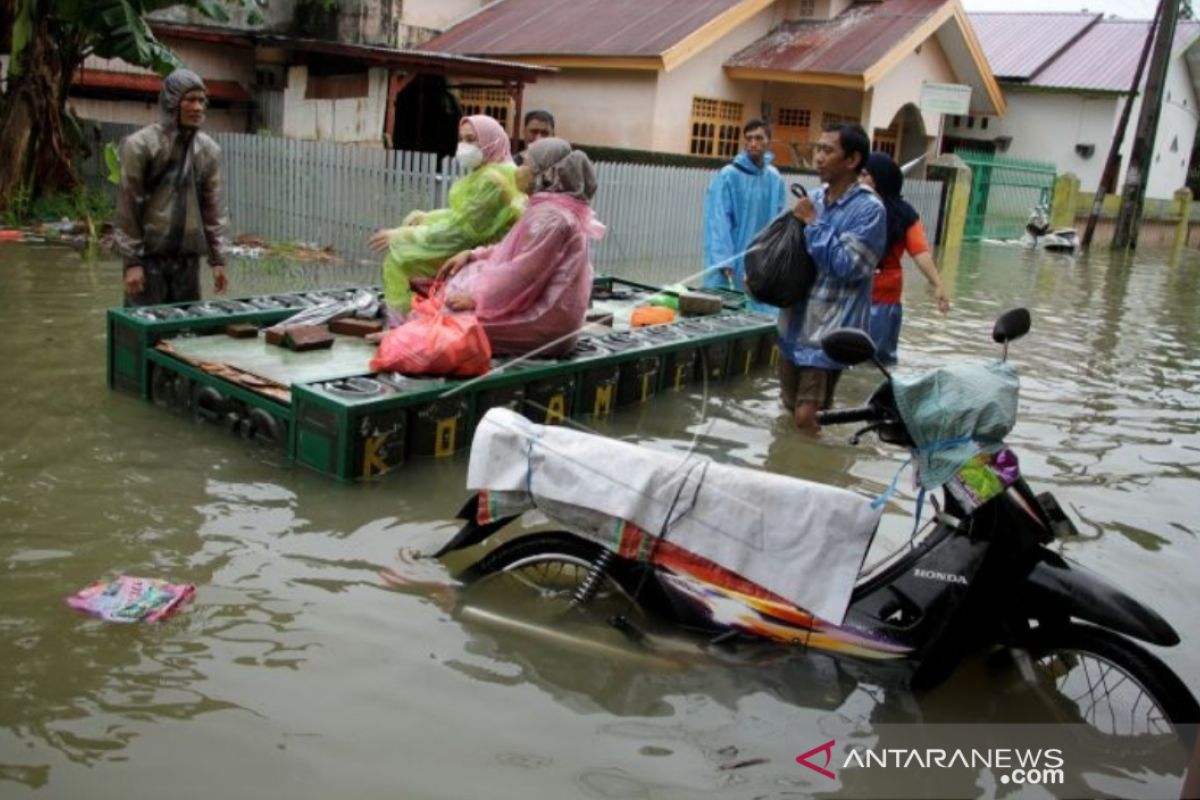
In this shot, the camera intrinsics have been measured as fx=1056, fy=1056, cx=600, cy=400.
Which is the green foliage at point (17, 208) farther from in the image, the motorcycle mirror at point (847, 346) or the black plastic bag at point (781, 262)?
the motorcycle mirror at point (847, 346)

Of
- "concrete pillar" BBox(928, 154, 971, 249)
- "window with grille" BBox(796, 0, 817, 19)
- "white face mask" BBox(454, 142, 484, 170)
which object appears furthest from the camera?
"window with grille" BBox(796, 0, 817, 19)

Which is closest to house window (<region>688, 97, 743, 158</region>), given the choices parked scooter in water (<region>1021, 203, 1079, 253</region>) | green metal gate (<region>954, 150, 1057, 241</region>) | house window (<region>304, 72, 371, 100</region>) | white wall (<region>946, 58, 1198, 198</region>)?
green metal gate (<region>954, 150, 1057, 241</region>)

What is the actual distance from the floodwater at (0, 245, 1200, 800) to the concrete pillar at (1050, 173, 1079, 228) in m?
19.7

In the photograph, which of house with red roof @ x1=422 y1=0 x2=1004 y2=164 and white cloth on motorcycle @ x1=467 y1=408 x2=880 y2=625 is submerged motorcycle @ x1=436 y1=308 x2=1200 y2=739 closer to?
white cloth on motorcycle @ x1=467 y1=408 x2=880 y2=625

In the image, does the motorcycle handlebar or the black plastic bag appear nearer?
the motorcycle handlebar

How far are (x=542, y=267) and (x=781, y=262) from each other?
1.40m

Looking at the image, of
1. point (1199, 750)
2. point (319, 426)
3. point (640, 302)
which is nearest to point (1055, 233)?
point (640, 302)

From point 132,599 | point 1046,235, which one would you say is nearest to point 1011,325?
point 132,599

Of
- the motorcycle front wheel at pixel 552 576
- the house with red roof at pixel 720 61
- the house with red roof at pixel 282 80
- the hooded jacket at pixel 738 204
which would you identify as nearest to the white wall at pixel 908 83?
the house with red roof at pixel 720 61

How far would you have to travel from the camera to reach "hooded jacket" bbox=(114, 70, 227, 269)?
237 inches

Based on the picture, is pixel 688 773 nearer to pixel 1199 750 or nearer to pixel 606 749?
pixel 606 749

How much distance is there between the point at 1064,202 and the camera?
24547mm

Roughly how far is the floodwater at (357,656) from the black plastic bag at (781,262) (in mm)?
1120

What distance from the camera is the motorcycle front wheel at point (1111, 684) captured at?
315 cm
